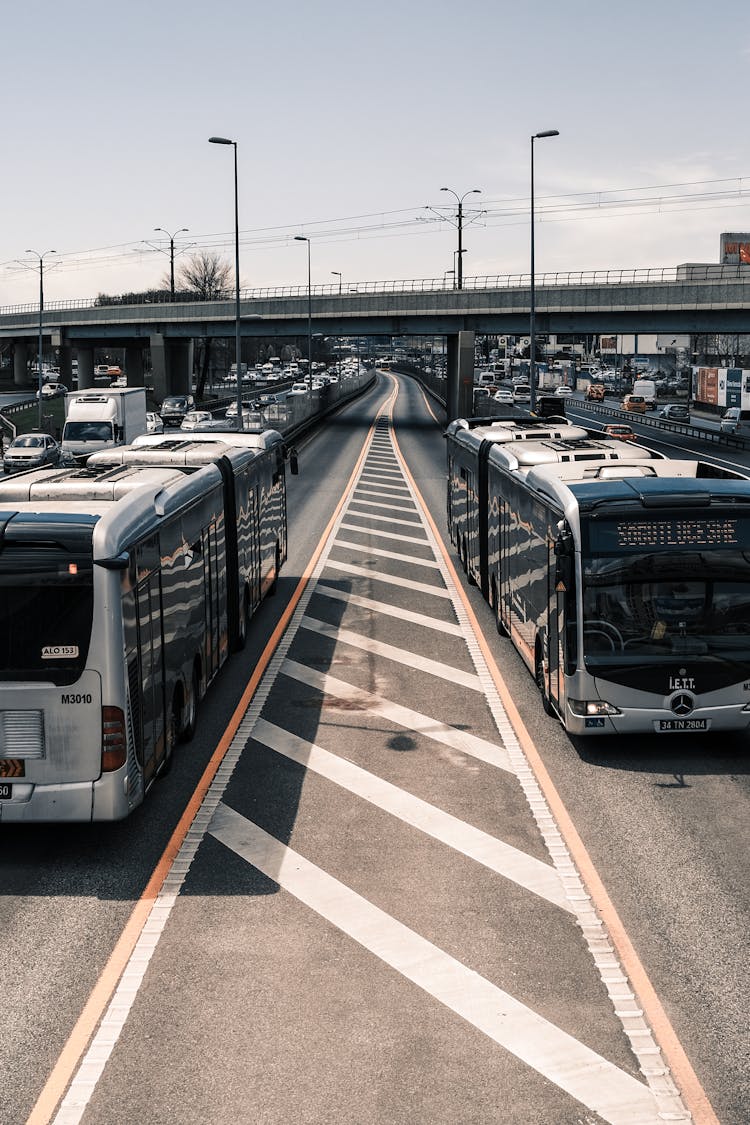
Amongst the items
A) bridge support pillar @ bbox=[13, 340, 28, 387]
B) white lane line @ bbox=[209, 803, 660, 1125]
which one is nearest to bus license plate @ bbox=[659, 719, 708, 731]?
white lane line @ bbox=[209, 803, 660, 1125]

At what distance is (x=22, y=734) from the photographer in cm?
977

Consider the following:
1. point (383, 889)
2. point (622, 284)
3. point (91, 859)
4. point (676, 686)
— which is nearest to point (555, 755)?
point (676, 686)

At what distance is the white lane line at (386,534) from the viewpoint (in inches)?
1167

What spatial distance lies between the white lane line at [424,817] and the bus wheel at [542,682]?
2719 mm

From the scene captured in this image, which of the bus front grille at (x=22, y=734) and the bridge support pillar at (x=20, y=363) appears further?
the bridge support pillar at (x=20, y=363)

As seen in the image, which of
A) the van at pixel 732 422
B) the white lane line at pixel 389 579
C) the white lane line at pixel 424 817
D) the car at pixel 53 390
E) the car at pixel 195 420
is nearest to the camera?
the white lane line at pixel 424 817

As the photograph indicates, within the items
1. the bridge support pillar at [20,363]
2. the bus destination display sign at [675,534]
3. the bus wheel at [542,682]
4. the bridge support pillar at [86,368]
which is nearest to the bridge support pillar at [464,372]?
the bridge support pillar at [86,368]

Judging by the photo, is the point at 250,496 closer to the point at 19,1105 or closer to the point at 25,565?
the point at 25,565

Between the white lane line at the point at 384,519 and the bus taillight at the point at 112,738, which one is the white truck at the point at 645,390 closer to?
the white lane line at the point at 384,519

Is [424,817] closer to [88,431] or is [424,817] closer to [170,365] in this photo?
[88,431]

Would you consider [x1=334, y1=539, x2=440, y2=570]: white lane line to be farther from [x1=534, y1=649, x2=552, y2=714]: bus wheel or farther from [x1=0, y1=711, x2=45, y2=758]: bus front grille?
[x1=0, y1=711, x2=45, y2=758]: bus front grille

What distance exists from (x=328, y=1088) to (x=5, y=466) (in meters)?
47.0

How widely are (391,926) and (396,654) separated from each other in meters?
8.83

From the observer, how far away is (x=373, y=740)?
13.5 metres
